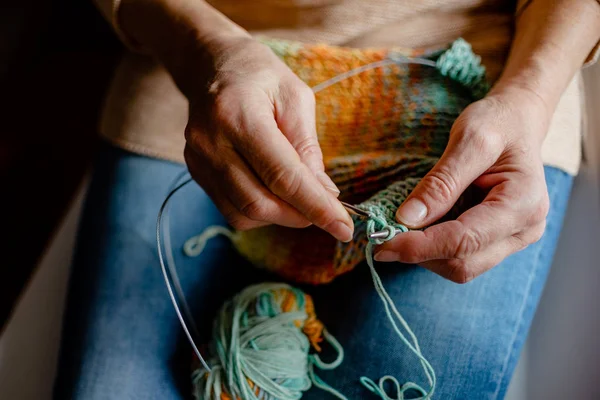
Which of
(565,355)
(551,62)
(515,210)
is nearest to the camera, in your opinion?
(515,210)

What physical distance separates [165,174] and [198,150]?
0.24 metres

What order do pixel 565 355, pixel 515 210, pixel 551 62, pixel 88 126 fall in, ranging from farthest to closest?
pixel 88 126 < pixel 565 355 < pixel 551 62 < pixel 515 210

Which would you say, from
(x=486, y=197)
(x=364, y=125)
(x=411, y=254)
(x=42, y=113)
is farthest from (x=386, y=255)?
(x=42, y=113)

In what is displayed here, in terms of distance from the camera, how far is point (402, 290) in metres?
0.73

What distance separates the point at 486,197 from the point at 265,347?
0.36 m

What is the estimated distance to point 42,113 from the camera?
168cm

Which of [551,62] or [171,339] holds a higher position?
[551,62]

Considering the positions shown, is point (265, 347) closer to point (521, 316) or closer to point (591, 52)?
point (521, 316)

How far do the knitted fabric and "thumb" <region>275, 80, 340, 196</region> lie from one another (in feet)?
0.36

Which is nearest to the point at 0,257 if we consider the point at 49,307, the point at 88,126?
the point at 88,126

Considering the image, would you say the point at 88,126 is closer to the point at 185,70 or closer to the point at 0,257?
the point at 0,257

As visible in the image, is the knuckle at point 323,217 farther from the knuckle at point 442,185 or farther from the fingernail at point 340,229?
the knuckle at point 442,185

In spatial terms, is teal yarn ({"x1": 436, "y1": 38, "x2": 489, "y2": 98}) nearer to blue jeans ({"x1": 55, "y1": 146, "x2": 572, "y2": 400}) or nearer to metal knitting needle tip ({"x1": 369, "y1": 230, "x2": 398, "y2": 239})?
blue jeans ({"x1": 55, "y1": 146, "x2": 572, "y2": 400})

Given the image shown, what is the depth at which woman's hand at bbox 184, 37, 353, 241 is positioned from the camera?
0.58 metres
